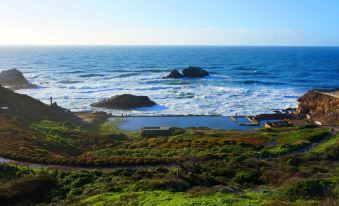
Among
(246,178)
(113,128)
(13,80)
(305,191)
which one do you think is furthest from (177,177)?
(13,80)

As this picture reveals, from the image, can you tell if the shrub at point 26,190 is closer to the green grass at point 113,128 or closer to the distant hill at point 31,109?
the green grass at point 113,128

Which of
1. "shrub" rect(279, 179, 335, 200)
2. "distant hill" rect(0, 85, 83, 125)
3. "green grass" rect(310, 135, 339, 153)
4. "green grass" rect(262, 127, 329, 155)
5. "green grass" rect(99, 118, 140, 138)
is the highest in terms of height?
"shrub" rect(279, 179, 335, 200)

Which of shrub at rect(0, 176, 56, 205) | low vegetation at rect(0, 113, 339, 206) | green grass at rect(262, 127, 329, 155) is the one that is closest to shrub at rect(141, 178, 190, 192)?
low vegetation at rect(0, 113, 339, 206)

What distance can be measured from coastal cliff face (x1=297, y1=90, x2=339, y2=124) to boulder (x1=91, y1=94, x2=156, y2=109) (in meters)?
27.0

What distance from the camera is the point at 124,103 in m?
71.4

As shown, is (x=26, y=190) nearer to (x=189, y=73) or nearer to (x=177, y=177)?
(x=177, y=177)

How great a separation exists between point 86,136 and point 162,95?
43.7 m

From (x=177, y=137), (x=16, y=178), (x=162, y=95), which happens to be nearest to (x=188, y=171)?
(x=16, y=178)

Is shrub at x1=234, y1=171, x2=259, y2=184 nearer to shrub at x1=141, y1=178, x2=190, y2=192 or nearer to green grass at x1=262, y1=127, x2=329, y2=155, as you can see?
shrub at x1=141, y1=178, x2=190, y2=192

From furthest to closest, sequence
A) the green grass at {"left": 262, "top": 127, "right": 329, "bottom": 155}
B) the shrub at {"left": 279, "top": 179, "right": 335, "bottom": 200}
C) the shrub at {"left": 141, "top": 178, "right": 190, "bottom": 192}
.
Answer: the green grass at {"left": 262, "top": 127, "right": 329, "bottom": 155}
the shrub at {"left": 141, "top": 178, "right": 190, "bottom": 192}
the shrub at {"left": 279, "top": 179, "right": 335, "bottom": 200}

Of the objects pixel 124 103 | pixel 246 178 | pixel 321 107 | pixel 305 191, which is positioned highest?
pixel 305 191

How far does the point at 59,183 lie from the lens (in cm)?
2130

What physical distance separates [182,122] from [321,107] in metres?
24.2

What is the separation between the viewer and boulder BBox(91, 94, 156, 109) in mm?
71250
